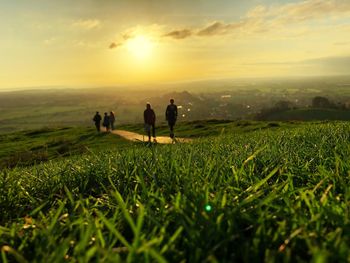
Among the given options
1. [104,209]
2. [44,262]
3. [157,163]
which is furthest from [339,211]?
[157,163]

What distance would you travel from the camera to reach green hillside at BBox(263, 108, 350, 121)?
138 m

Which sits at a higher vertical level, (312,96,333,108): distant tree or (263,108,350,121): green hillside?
(312,96,333,108): distant tree

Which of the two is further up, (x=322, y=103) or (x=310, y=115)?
(x=322, y=103)

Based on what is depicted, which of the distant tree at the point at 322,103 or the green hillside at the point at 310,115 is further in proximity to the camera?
the distant tree at the point at 322,103

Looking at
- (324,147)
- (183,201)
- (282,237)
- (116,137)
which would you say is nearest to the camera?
(282,237)

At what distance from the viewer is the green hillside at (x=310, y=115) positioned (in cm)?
13752

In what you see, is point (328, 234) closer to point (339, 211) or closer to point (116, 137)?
point (339, 211)

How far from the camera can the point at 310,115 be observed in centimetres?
14125

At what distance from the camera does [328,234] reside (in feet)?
5.53

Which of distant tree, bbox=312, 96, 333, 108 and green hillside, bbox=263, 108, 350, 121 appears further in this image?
distant tree, bbox=312, 96, 333, 108

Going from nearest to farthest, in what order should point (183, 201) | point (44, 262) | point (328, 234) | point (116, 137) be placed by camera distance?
point (44, 262)
point (328, 234)
point (183, 201)
point (116, 137)

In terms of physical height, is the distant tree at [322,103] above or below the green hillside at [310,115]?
above

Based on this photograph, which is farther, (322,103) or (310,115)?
(322,103)

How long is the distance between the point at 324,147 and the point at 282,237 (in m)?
3.34
